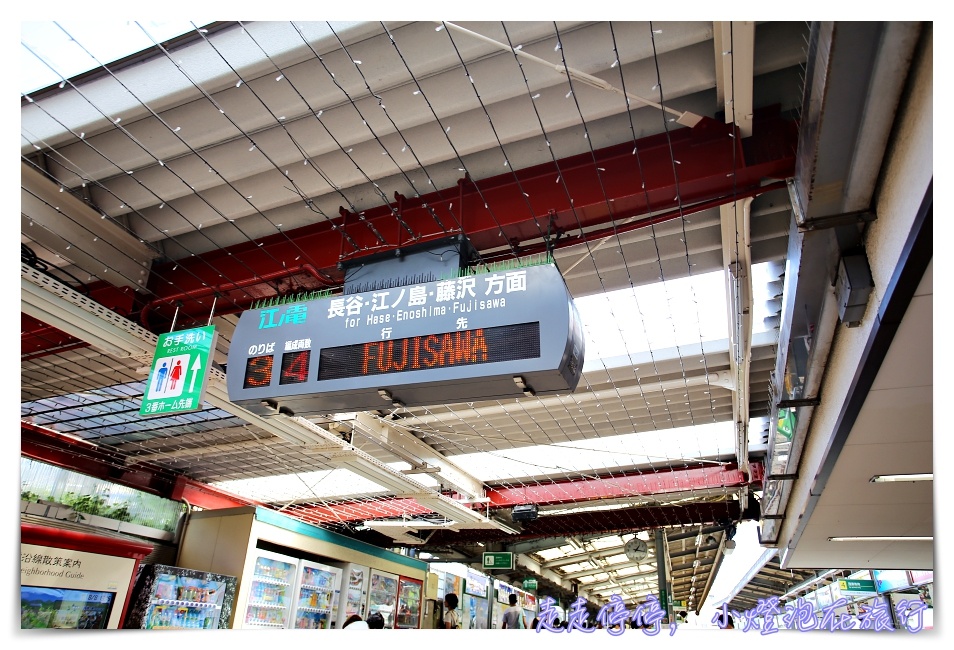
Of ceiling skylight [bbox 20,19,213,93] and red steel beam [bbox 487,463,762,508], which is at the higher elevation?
ceiling skylight [bbox 20,19,213,93]

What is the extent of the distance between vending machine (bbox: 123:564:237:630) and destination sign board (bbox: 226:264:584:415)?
4.61 m

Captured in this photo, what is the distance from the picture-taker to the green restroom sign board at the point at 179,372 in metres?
4.14

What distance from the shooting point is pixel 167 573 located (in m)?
6.99

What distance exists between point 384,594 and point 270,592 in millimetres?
2804

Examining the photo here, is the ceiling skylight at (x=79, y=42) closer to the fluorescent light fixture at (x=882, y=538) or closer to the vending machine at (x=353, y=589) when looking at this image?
the fluorescent light fixture at (x=882, y=538)

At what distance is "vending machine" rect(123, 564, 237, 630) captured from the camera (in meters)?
6.73

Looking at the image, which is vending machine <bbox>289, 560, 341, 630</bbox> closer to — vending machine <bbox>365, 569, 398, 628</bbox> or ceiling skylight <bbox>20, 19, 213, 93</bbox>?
vending machine <bbox>365, 569, 398, 628</bbox>

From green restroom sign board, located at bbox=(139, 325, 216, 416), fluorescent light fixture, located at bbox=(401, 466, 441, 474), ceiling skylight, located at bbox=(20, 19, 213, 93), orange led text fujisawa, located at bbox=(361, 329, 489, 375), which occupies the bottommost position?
orange led text fujisawa, located at bbox=(361, 329, 489, 375)

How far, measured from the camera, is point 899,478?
4438 mm

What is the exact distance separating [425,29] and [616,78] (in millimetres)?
1085

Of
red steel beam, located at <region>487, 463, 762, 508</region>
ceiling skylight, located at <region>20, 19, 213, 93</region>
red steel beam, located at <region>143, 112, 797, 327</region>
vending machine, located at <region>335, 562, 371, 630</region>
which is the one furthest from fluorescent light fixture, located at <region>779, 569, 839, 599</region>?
ceiling skylight, located at <region>20, 19, 213, 93</region>

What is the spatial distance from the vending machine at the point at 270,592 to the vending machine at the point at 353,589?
1.27m

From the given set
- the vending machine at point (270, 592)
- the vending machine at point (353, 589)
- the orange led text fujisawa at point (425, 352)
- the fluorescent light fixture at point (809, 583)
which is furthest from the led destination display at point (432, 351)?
the fluorescent light fixture at point (809, 583)

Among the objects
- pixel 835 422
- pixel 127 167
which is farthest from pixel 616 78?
pixel 127 167
